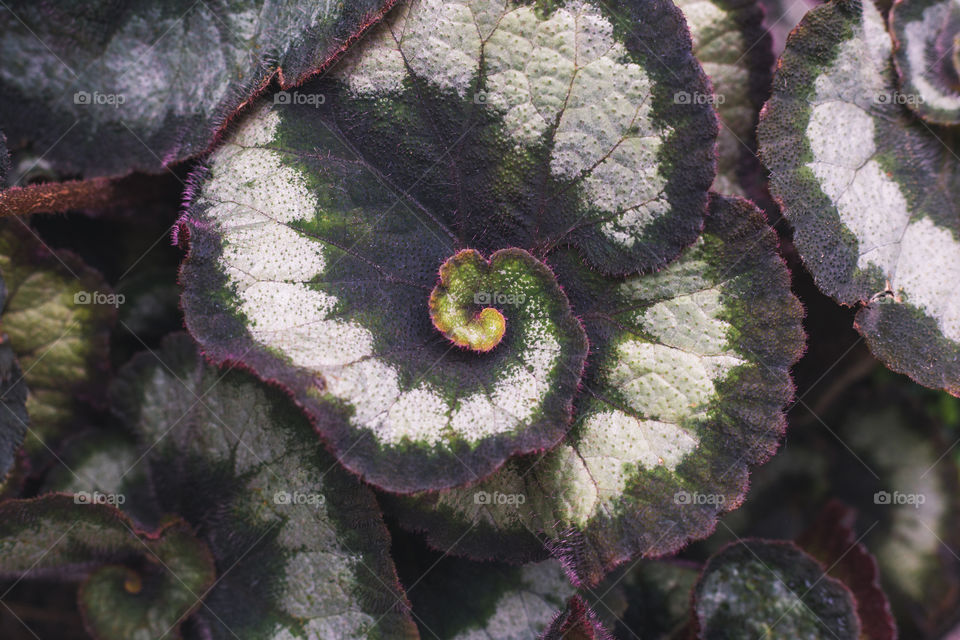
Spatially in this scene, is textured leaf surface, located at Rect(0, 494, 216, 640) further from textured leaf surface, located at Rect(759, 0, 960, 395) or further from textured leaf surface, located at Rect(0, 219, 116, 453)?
textured leaf surface, located at Rect(759, 0, 960, 395)

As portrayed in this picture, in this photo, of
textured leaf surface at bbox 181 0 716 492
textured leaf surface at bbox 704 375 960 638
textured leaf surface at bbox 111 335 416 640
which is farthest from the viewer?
textured leaf surface at bbox 704 375 960 638

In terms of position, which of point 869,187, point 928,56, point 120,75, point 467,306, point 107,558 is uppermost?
point 928,56

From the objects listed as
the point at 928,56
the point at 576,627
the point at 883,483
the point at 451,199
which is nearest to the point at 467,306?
the point at 451,199

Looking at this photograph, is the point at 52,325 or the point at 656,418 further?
the point at 52,325

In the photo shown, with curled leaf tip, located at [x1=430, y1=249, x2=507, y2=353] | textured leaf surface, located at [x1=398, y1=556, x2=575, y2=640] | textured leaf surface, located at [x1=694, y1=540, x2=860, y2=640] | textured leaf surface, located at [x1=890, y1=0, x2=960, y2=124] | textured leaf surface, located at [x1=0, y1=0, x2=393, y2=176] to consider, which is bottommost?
textured leaf surface, located at [x1=398, y1=556, x2=575, y2=640]

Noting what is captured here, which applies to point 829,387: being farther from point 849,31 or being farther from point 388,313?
point 388,313

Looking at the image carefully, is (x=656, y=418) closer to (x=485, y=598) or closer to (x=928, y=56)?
(x=485, y=598)

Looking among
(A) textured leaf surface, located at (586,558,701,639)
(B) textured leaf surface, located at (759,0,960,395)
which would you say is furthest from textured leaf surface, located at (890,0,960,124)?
(A) textured leaf surface, located at (586,558,701,639)
